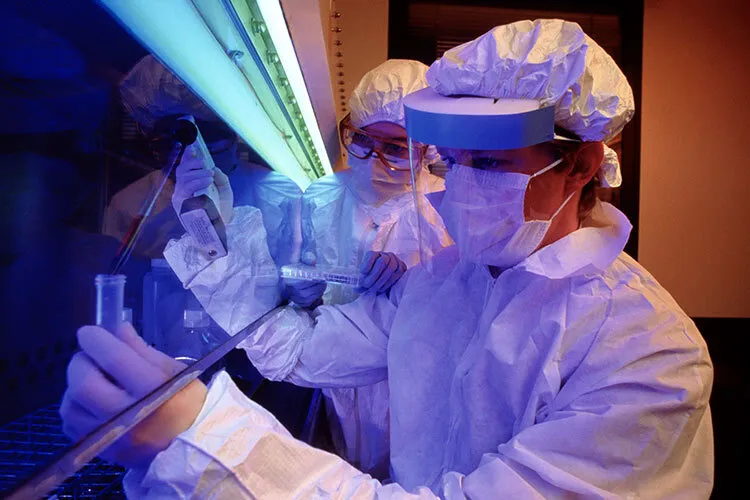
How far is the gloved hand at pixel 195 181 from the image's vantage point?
70 cm

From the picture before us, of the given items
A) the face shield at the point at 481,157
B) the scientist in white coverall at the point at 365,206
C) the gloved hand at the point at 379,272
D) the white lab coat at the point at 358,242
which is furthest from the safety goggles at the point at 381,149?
the face shield at the point at 481,157

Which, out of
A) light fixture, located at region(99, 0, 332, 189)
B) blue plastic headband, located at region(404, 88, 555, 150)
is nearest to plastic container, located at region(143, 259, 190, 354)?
light fixture, located at region(99, 0, 332, 189)

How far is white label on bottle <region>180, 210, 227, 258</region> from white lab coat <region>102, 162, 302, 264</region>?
0.02 m

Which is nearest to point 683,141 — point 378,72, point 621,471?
point 378,72

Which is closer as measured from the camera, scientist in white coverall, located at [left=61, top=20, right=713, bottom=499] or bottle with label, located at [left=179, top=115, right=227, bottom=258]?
scientist in white coverall, located at [left=61, top=20, right=713, bottom=499]

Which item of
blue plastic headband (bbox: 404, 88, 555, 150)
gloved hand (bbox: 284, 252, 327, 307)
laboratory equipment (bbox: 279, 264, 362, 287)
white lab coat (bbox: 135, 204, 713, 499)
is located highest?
blue plastic headband (bbox: 404, 88, 555, 150)

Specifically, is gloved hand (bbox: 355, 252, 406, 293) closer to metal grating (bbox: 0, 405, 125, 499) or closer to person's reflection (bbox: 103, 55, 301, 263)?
person's reflection (bbox: 103, 55, 301, 263)

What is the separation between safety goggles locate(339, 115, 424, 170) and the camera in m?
1.75

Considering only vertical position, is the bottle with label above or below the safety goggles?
below

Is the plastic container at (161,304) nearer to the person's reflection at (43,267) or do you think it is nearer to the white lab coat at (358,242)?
the person's reflection at (43,267)

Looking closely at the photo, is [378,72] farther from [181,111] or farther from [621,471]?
[621,471]

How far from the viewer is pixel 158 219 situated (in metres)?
0.64

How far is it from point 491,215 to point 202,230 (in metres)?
0.53

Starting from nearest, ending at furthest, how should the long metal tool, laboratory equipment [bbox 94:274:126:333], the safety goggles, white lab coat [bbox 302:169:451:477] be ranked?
1. the long metal tool
2. laboratory equipment [bbox 94:274:126:333]
3. white lab coat [bbox 302:169:451:477]
4. the safety goggles
